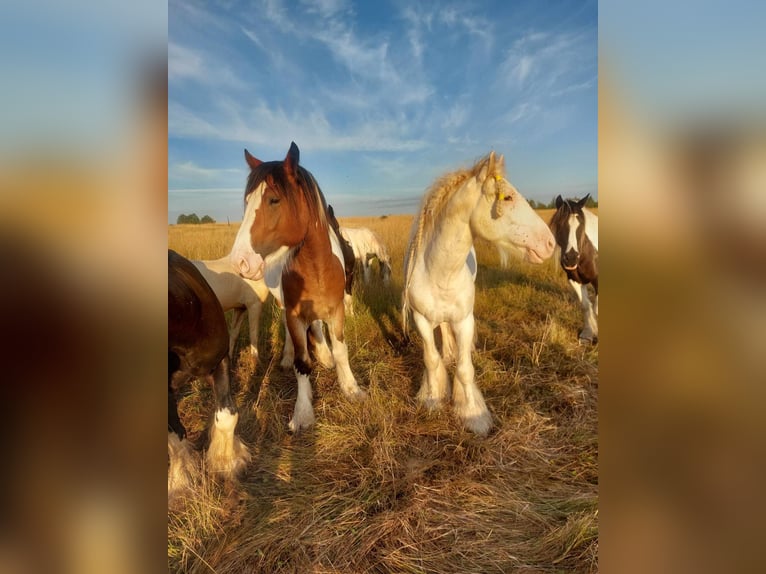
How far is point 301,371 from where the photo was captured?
2.85 meters

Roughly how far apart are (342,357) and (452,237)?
1.39 m

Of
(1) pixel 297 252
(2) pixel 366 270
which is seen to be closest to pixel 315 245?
(1) pixel 297 252

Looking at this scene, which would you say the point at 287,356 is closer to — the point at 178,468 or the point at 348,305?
the point at 348,305

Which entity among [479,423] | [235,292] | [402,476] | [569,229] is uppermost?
[569,229]

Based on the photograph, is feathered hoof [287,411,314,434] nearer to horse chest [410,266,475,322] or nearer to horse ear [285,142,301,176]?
horse chest [410,266,475,322]

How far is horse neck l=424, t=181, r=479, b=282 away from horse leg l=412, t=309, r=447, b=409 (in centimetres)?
45

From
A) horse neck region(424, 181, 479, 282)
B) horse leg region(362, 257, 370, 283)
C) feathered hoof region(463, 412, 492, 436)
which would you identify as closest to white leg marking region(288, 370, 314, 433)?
feathered hoof region(463, 412, 492, 436)

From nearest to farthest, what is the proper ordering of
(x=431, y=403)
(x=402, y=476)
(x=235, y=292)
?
(x=402, y=476) < (x=431, y=403) < (x=235, y=292)

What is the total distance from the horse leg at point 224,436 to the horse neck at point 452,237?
1453 millimetres

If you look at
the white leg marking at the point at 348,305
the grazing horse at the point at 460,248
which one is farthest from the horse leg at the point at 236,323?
the grazing horse at the point at 460,248

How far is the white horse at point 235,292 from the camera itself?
131 inches

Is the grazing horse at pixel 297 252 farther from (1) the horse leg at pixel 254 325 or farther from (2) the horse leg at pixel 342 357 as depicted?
(1) the horse leg at pixel 254 325
